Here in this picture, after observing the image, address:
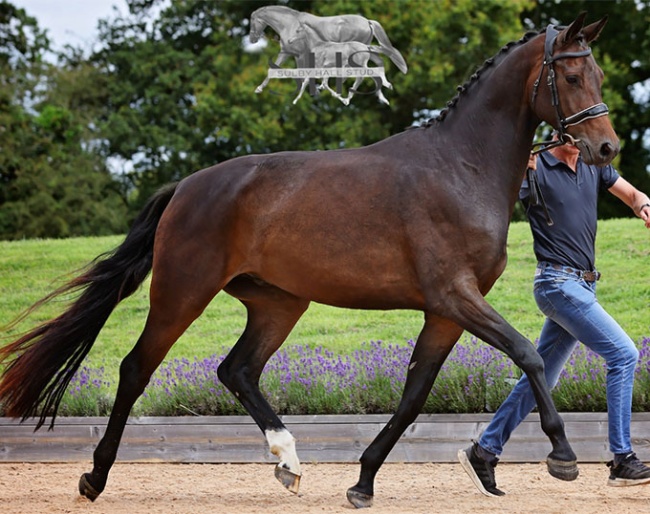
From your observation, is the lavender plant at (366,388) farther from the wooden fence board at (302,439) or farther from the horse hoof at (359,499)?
the horse hoof at (359,499)

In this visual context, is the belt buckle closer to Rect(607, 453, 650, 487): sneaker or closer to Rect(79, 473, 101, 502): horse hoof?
Rect(607, 453, 650, 487): sneaker

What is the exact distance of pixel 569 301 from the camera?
15.3 ft

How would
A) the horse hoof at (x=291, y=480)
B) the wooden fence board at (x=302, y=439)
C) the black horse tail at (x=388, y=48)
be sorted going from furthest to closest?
the black horse tail at (x=388, y=48) < the wooden fence board at (x=302, y=439) < the horse hoof at (x=291, y=480)

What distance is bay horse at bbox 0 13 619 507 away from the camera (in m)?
4.34

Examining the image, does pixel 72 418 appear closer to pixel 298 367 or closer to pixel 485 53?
pixel 298 367

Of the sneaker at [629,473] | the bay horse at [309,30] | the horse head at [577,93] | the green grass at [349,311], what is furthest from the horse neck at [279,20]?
the sneaker at [629,473]

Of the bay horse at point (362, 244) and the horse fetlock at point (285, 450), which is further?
the horse fetlock at point (285, 450)

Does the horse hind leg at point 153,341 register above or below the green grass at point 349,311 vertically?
above

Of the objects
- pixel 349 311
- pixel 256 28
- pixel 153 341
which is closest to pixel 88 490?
pixel 153 341

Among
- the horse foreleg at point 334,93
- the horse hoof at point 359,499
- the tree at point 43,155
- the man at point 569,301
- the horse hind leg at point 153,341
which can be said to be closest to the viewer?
the man at point 569,301

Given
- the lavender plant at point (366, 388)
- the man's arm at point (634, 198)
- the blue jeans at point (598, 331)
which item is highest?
the man's arm at point (634, 198)

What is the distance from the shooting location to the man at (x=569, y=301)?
466 centimetres

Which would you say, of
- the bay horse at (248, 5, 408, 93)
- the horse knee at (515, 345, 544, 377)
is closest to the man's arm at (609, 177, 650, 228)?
the horse knee at (515, 345, 544, 377)

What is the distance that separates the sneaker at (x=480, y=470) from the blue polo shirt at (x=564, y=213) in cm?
114
